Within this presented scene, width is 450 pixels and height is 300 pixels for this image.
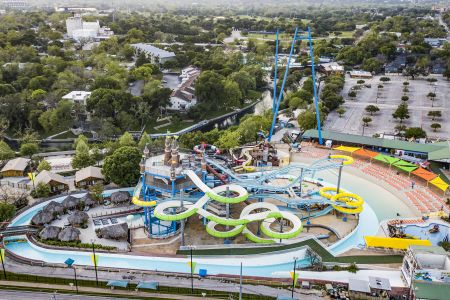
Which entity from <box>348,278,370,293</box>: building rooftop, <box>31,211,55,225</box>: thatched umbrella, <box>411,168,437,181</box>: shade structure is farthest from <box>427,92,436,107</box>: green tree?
<box>31,211,55,225</box>: thatched umbrella

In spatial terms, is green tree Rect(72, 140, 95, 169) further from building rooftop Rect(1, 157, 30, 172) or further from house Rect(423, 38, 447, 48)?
house Rect(423, 38, 447, 48)

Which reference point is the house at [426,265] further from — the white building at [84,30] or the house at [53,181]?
the white building at [84,30]

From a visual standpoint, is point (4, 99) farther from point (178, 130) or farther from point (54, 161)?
point (178, 130)

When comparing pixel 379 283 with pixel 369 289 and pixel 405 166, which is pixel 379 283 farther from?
pixel 405 166

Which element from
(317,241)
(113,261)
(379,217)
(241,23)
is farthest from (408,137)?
(241,23)

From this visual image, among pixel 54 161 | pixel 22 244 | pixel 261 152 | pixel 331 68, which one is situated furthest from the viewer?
pixel 331 68

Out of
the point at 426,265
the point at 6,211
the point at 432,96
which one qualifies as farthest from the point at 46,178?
the point at 432,96
